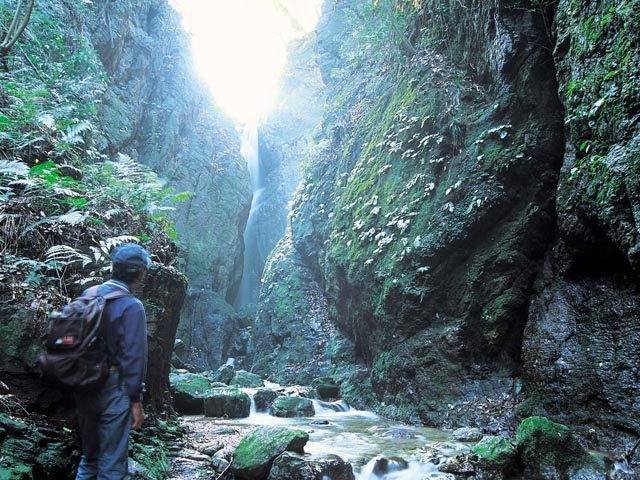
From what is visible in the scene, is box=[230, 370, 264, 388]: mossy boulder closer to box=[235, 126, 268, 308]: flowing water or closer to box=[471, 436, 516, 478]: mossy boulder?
box=[471, 436, 516, 478]: mossy boulder

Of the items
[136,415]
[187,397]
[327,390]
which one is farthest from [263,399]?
[136,415]

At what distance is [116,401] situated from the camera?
8.40ft

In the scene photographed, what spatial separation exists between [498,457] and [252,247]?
22.8 m

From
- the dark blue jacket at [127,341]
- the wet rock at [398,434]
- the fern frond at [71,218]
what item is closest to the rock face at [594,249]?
the wet rock at [398,434]

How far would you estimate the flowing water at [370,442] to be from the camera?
16.1 ft

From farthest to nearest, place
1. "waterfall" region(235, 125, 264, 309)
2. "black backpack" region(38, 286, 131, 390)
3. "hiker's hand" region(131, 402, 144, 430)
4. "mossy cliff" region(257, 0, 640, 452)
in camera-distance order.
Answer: "waterfall" region(235, 125, 264, 309) < "mossy cliff" region(257, 0, 640, 452) < "hiker's hand" region(131, 402, 144, 430) < "black backpack" region(38, 286, 131, 390)

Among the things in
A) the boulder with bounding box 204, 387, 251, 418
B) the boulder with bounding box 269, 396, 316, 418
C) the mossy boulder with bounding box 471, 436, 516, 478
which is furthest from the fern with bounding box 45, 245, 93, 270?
the boulder with bounding box 269, 396, 316, 418

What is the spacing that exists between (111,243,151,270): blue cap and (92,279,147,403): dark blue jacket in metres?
0.25

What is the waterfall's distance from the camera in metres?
24.8

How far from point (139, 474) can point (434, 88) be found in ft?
31.7

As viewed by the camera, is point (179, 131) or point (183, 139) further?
point (183, 139)

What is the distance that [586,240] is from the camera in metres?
5.79

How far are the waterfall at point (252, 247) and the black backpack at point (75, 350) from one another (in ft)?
72.2

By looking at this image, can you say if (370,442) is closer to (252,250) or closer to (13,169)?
(13,169)
